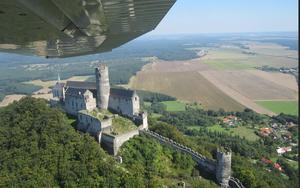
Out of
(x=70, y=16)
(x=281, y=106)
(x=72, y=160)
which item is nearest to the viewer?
(x=70, y=16)

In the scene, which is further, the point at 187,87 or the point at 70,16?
the point at 187,87

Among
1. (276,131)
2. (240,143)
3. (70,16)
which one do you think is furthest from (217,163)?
(276,131)

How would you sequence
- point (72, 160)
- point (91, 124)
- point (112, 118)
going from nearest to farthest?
point (72, 160) → point (91, 124) → point (112, 118)

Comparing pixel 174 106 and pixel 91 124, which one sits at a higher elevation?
pixel 91 124

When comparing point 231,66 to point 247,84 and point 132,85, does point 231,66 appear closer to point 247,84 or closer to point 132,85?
point 247,84

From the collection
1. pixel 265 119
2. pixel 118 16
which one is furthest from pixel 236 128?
pixel 118 16

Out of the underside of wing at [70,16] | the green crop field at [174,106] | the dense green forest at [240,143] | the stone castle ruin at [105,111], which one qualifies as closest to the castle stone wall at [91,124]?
the stone castle ruin at [105,111]

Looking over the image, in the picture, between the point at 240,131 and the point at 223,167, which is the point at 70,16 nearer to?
the point at 223,167
